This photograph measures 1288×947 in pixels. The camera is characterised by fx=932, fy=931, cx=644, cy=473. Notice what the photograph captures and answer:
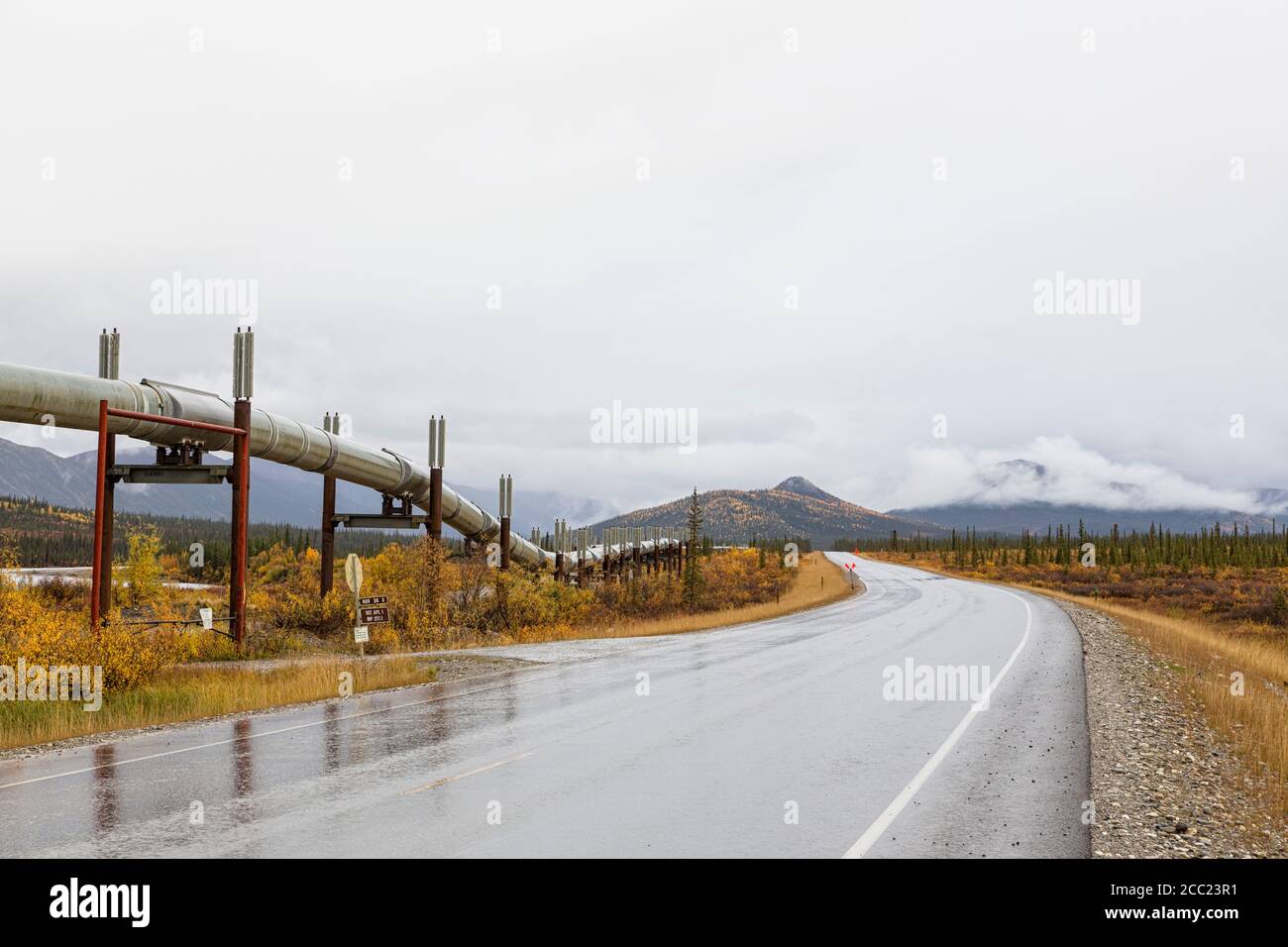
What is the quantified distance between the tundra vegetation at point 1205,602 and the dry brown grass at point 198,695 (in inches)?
541

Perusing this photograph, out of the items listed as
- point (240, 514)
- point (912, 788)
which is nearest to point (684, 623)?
point (240, 514)

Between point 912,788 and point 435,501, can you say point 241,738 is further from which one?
point 435,501

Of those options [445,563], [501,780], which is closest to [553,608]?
[445,563]

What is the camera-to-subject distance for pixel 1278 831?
8.25m

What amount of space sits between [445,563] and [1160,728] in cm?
2332

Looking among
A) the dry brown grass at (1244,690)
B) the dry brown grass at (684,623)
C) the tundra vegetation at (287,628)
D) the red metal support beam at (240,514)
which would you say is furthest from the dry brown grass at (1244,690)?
the red metal support beam at (240,514)

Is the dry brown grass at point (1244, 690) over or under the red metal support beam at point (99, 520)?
under

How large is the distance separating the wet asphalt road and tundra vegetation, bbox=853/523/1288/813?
2.34m

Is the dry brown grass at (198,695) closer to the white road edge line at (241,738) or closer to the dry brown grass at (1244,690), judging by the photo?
the white road edge line at (241,738)

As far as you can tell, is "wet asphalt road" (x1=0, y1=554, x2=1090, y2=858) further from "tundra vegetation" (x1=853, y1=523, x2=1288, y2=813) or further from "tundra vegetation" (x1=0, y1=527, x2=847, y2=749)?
"tundra vegetation" (x1=853, y1=523, x2=1288, y2=813)

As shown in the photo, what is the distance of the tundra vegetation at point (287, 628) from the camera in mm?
14672

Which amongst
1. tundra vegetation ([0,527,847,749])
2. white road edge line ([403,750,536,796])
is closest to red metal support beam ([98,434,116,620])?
tundra vegetation ([0,527,847,749])
